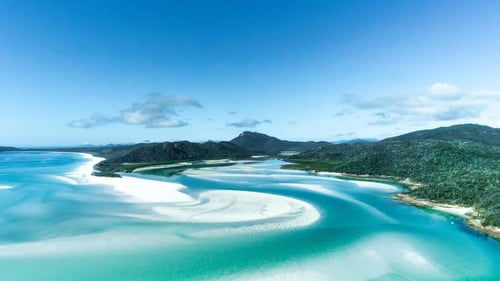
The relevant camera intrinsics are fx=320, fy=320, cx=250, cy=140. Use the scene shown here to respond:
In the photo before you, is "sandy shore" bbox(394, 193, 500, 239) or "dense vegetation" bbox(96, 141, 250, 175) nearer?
"sandy shore" bbox(394, 193, 500, 239)

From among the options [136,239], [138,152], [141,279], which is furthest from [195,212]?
[138,152]

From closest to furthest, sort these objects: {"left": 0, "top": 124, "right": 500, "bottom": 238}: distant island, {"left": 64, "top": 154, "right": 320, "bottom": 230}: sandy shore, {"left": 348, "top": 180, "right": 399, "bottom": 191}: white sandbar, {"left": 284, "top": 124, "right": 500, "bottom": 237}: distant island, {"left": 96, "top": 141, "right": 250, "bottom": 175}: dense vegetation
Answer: {"left": 64, "top": 154, "right": 320, "bottom": 230}: sandy shore
{"left": 284, "top": 124, "right": 500, "bottom": 237}: distant island
{"left": 0, "top": 124, "right": 500, "bottom": 238}: distant island
{"left": 348, "top": 180, "right": 399, "bottom": 191}: white sandbar
{"left": 96, "top": 141, "right": 250, "bottom": 175}: dense vegetation

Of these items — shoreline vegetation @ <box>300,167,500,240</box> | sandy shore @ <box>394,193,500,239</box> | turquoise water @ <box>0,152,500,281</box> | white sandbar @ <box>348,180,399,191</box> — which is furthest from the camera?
white sandbar @ <box>348,180,399,191</box>

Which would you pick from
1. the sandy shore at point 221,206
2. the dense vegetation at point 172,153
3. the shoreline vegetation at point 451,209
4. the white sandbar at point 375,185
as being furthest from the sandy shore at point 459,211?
the dense vegetation at point 172,153

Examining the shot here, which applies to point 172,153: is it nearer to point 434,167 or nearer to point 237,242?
point 434,167

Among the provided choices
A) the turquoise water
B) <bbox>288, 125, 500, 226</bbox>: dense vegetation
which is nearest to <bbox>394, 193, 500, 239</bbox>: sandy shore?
<bbox>288, 125, 500, 226</bbox>: dense vegetation

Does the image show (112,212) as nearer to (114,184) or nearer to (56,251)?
(56,251)

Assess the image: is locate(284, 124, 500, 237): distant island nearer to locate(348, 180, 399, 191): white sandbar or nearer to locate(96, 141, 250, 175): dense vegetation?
locate(348, 180, 399, 191): white sandbar
